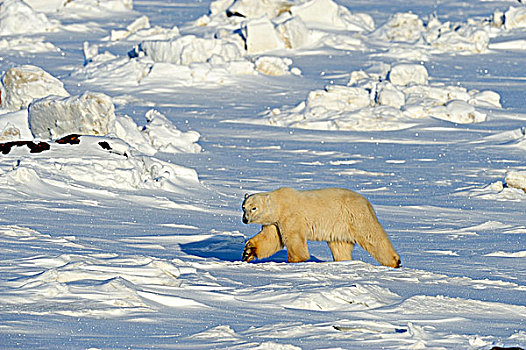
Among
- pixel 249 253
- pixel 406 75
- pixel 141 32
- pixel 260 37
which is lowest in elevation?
pixel 406 75

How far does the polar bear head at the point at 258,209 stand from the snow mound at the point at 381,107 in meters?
11.5

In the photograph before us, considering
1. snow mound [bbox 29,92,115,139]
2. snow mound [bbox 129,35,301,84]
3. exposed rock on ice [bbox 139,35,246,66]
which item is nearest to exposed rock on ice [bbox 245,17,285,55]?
snow mound [bbox 129,35,301,84]

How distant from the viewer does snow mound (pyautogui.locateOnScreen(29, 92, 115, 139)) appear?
13.6 m

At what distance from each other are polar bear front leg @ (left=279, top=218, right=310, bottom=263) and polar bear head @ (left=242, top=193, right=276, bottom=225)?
16 cm

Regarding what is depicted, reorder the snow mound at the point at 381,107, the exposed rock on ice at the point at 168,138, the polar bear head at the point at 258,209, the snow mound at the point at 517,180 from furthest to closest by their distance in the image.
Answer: the snow mound at the point at 381,107 → the exposed rock on ice at the point at 168,138 → the snow mound at the point at 517,180 → the polar bear head at the point at 258,209

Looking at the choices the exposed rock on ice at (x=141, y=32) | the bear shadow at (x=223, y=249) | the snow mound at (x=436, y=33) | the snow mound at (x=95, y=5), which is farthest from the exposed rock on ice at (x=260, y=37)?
the bear shadow at (x=223, y=249)

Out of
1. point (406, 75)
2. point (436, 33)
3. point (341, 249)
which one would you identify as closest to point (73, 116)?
point (341, 249)

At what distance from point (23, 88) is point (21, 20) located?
646 inches

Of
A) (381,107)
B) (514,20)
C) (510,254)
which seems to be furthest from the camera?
(514,20)

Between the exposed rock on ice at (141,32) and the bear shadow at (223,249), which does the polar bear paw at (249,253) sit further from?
the exposed rock on ice at (141,32)

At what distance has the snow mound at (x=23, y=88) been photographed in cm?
1700

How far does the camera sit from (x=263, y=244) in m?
7.07

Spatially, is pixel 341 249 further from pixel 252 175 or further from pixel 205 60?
pixel 205 60

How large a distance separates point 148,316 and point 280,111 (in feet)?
49.8
